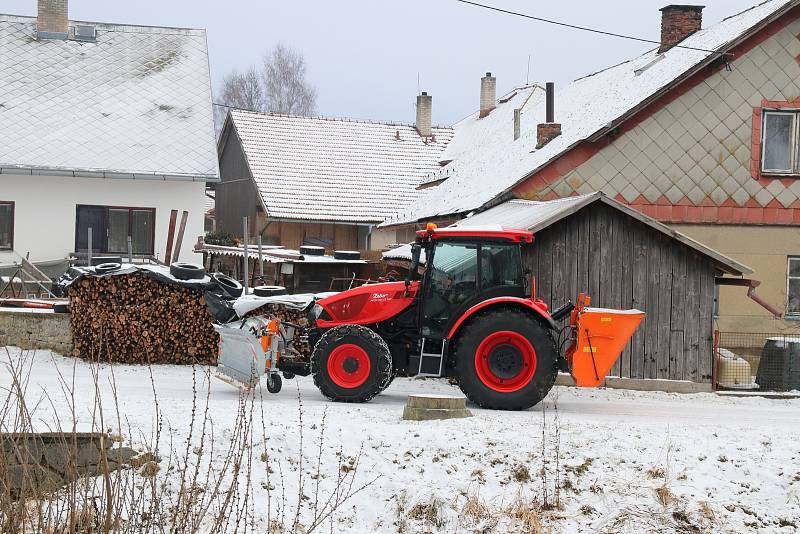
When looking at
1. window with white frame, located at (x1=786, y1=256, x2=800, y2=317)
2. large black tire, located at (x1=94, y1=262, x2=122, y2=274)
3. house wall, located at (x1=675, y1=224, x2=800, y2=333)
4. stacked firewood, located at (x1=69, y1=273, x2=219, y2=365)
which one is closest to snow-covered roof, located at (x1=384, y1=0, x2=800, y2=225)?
house wall, located at (x1=675, y1=224, x2=800, y2=333)

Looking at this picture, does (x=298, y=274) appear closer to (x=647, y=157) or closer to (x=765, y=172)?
(x=647, y=157)

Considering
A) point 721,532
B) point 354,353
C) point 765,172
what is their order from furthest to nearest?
point 765,172 → point 354,353 → point 721,532

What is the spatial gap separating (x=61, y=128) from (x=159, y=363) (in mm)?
11465

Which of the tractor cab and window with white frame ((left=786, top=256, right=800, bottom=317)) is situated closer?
the tractor cab

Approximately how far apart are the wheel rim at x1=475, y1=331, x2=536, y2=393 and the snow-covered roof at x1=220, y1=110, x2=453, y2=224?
65.6ft

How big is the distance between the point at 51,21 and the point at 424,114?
568 inches

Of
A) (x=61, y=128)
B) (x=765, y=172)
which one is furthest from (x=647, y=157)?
(x=61, y=128)

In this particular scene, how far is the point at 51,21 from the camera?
1140 inches

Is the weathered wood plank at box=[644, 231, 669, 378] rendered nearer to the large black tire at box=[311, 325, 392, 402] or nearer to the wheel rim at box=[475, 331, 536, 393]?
the wheel rim at box=[475, 331, 536, 393]

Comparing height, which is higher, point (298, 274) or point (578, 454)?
point (298, 274)

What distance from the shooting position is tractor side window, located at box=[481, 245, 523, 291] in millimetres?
12367

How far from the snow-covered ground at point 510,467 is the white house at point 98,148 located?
13.8 m

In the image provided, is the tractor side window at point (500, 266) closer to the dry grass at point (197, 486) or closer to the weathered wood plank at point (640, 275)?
the dry grass at point (197, 486)

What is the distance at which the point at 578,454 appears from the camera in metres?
9.62
